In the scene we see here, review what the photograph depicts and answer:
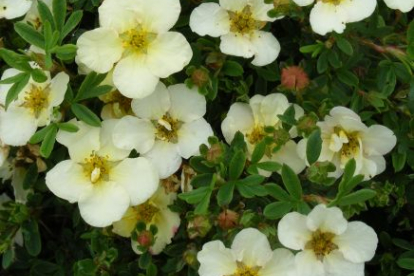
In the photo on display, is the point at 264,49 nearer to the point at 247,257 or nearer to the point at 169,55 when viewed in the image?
the point at 169,55

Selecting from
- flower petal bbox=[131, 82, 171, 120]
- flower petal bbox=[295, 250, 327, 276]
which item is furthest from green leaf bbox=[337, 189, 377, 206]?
flower petal bbox=[131, 82, 171, 120]

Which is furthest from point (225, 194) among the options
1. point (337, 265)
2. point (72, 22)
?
point (72, 22)

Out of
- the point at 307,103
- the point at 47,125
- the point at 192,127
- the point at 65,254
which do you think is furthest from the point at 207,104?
the point at 65,254

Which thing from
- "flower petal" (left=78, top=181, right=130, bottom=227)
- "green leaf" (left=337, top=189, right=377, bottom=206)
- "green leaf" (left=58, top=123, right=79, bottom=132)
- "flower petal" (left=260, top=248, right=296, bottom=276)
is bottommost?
"flower petal" (left=260, top=248, right=296, bottom=276)

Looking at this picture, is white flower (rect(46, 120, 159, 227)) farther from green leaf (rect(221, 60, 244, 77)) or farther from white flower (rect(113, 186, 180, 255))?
green leaf (rect(221, 60, 244, 77))

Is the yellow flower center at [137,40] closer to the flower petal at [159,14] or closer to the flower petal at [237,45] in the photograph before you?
the flower petal at [159,14]
